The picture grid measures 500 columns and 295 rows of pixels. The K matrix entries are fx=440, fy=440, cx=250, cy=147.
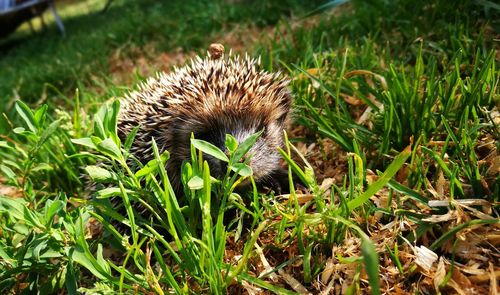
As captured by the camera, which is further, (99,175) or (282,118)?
(282,118)

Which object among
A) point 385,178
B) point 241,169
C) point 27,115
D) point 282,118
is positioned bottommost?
point 282,118

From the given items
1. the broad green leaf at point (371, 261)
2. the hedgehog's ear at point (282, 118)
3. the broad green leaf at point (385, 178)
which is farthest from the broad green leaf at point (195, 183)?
the hedgehog's ear at point (282, 118)

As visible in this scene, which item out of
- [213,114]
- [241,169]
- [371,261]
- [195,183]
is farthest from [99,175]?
[371,261]

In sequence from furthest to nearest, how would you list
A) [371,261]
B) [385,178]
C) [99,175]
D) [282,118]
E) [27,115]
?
1. [282,118]
2. [27,115]
3. [99,175]
4. [385,178]
5. [371,261]

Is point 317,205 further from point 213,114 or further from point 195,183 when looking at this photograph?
point 213,114

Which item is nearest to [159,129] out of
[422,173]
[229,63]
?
[229,63]

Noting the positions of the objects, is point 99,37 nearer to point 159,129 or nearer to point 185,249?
point 159,129

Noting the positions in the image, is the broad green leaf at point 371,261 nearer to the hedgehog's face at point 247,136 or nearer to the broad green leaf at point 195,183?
the broad green leaf at point 195,183

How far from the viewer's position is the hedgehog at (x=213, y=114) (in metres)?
2.70

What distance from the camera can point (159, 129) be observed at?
283 centimetres

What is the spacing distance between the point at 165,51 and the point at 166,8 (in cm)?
268

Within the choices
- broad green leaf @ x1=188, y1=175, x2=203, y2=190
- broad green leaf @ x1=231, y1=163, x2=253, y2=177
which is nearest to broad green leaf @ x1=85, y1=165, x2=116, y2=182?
broad green leaf @ x1=188, y1=175, x2=203, y2=190

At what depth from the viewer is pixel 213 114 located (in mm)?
2703

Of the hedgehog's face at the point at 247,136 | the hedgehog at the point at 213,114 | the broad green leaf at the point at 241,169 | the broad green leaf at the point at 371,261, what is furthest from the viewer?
the hedgehog at the point at 213,114
